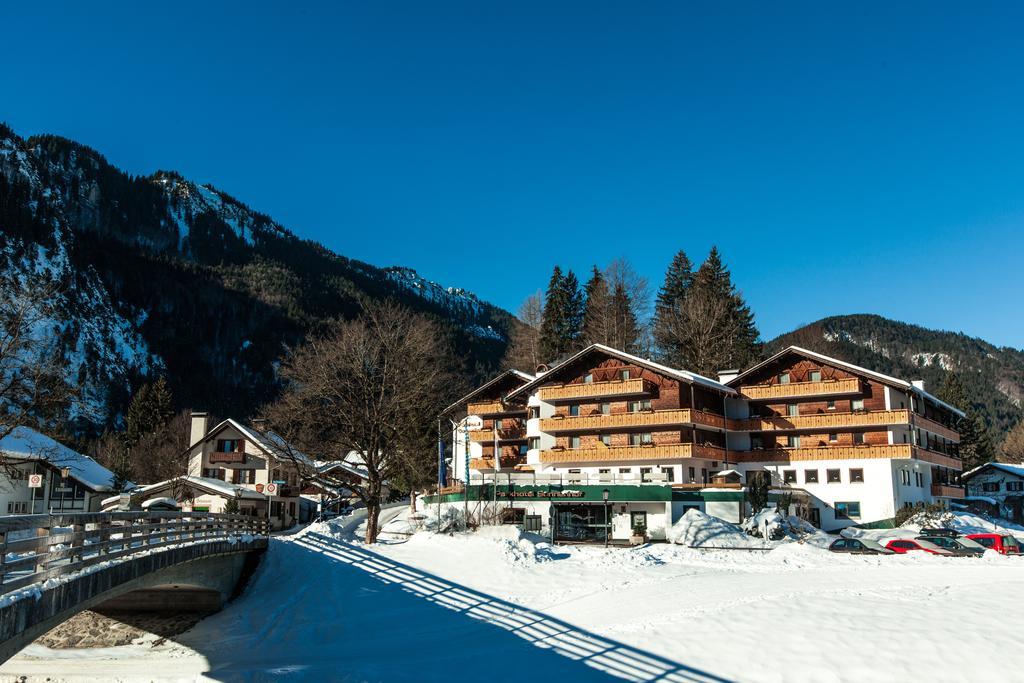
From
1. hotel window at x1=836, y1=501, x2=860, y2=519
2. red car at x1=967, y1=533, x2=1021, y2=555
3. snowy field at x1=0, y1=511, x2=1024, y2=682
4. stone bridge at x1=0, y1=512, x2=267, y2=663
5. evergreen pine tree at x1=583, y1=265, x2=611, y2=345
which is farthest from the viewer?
evergreen pine tree at x1=583, y1=265, x2=611, y2=345

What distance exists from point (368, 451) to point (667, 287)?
53077 millimetres

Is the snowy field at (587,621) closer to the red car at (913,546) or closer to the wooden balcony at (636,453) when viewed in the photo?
the red car at (913,546)

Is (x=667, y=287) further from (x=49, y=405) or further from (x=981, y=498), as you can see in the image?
(x=49, y=405)

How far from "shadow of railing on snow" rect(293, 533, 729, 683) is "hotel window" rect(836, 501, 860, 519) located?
111 feet

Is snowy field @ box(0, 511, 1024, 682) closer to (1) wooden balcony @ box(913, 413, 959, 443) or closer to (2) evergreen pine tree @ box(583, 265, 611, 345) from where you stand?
(1) wooden balcony @ box(913, 413, 959, 443)

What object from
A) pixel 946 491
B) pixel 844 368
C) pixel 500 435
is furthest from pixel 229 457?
pixel 946 491

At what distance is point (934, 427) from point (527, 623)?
4842 cm

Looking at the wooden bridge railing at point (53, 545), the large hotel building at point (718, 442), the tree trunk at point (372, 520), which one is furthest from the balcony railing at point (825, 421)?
the wooden bridge railing at point (53, 545)

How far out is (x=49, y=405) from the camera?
26.1 m

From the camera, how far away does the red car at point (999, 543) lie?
130 feet

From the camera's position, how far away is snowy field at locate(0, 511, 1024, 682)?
21203 millimetres

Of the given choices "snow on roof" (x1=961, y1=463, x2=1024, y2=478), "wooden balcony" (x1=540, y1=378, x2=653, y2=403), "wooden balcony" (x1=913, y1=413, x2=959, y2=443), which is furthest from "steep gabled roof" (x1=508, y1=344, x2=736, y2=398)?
"snow on roof" (x1=961, y1=463, x2=1024, y2=478)

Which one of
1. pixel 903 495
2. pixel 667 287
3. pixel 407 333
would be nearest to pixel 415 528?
pixel 407 333

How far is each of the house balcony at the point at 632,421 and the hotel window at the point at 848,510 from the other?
954 cm
